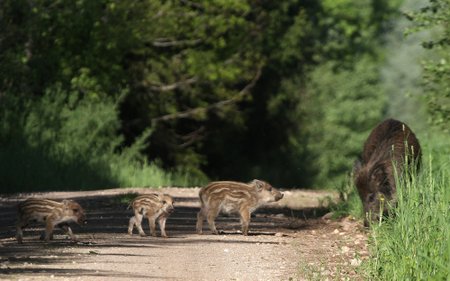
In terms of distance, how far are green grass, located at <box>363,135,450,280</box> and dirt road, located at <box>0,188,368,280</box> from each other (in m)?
0.60

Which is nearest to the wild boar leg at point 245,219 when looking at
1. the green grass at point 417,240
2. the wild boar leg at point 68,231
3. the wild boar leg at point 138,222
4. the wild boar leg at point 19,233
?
the wild boar leg at point 138,222

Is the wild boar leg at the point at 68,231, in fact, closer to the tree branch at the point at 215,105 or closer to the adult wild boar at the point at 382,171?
the adult wild boar at the point at 382,171

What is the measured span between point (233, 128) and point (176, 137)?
2.95 metres

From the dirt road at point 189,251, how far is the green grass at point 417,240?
60 centimetres

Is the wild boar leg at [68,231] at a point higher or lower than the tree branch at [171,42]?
lower

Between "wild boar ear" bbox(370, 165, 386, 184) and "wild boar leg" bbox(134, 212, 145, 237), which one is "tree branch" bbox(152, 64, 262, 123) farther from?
"wild boar leg" bbox(134, 212, 145, 237)

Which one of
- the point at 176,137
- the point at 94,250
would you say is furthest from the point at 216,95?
the point at 94,250

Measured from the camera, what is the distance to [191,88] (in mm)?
49094

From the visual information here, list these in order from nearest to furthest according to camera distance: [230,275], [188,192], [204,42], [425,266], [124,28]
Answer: [425,266] → [230,275] → [188,192] → [124,28] → [204,42]

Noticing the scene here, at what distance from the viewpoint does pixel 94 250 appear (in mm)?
15703

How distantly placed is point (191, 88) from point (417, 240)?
120 feet

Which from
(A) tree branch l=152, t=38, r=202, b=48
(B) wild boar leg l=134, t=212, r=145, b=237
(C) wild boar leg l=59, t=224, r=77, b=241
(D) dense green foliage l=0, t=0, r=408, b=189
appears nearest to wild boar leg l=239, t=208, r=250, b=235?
(B) wild boar leg l=134, t=212, r=145, b=237

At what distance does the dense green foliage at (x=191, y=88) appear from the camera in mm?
36312

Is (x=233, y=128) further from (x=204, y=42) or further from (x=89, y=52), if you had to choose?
(x=89, y=52)
